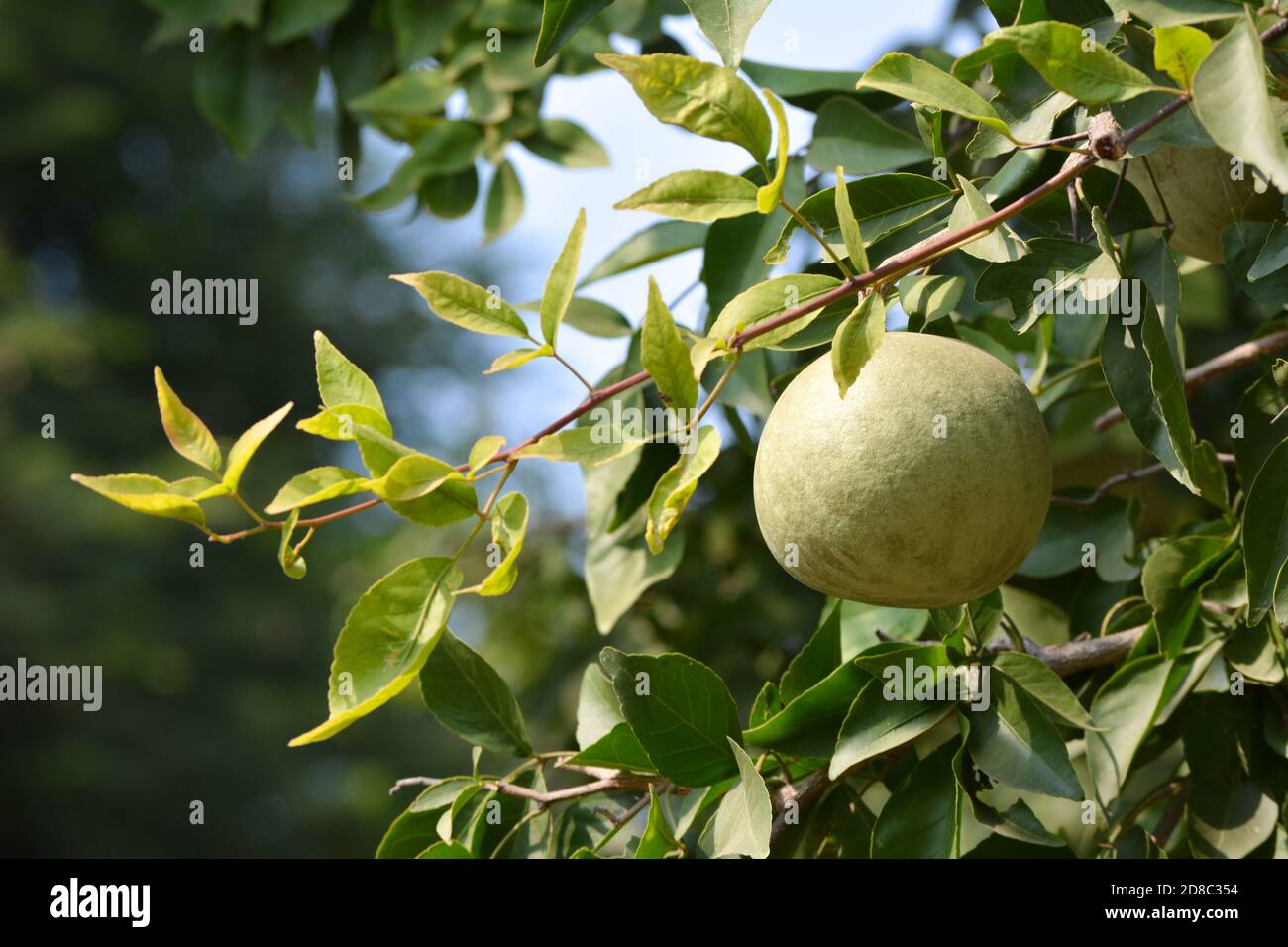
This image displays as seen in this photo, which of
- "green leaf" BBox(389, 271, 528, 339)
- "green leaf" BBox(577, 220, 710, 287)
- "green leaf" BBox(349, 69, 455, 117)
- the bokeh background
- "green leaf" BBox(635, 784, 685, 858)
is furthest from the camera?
the bokeh background

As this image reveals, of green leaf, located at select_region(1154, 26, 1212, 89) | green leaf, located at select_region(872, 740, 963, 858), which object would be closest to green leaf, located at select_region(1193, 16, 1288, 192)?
green leaf, located at select_region(1154, 26, 1212, 89)

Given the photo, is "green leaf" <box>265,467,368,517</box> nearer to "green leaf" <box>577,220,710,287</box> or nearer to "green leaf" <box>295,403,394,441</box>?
"green leaf" <box>295,403,394,441</box>

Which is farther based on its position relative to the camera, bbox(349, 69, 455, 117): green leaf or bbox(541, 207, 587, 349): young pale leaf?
bbox(349, 69, 455, 117): green leaf

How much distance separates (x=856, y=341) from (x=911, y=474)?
0.07 m

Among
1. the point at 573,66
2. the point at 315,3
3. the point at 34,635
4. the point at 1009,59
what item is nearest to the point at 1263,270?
the point at 1009,59

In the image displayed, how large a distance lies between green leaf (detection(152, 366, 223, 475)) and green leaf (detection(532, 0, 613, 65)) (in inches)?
8.0

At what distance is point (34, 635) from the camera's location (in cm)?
435

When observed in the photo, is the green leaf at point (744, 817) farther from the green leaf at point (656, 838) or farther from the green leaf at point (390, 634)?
the green leaf at point (390, 634)

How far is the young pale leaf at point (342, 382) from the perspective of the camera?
1.66ft

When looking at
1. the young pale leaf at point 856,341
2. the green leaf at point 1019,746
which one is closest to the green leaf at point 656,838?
the green leaf at point 1019,746

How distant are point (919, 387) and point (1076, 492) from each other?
0.40 meters

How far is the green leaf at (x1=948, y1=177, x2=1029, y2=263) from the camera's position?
486mm

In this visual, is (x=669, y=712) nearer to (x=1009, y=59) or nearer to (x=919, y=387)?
(x=919, y=387)

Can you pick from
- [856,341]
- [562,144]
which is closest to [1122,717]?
[856,341]
